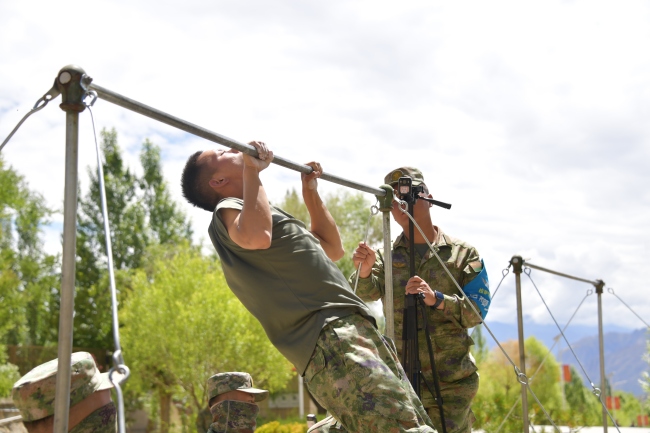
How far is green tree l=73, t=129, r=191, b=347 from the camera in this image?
33156 mm

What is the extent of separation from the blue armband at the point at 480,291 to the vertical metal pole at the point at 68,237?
106 inches

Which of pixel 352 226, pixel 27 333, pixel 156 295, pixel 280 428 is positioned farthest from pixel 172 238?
pixel 280 428

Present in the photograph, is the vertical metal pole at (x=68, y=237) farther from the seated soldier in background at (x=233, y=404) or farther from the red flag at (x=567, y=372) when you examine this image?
the red flag at (x=567, y=372)

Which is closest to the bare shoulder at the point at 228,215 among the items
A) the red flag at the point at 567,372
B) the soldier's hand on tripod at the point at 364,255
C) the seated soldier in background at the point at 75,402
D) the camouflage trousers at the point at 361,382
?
the camouflage trousers at the point at 361,382

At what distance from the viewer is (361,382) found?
8.18 feet

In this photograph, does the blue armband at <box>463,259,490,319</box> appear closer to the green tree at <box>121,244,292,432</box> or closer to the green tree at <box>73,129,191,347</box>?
the green tree at <box>121,244,292,432</box>

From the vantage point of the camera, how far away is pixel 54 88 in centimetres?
204

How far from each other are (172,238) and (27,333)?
776cm

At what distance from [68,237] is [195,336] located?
1927 centimetres

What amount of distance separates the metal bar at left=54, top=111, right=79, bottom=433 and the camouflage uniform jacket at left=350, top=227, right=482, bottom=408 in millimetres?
2425

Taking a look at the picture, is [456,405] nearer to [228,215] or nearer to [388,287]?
[388,287]

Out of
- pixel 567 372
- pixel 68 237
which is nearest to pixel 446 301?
pixel 68 237

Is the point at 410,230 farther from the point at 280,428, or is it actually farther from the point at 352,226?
the point at 352,226

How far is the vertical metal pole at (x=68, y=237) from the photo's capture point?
1864 millimetres
